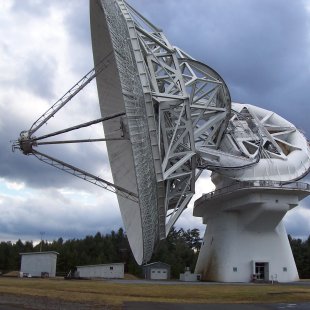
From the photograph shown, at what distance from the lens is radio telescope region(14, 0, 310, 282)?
30469 millimetres

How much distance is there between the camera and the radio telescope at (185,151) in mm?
30469

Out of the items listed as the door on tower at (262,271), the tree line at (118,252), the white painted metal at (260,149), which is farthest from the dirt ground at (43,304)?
the tree line at (118,252)

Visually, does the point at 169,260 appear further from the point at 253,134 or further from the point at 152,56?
the point at 152,56

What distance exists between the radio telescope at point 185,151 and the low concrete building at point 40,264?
18.2 metres

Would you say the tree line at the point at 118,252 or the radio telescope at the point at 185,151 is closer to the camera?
the radio telescope at the point at 185,151

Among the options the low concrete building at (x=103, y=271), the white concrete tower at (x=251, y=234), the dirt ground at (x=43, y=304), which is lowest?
the dirt ground at (x=43, y=304)

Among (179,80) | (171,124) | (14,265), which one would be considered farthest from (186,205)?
(14,265)

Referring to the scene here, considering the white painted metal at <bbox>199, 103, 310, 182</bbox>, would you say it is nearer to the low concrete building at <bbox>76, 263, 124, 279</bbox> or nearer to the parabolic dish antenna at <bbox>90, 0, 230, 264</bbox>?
the parabolic dish antenna at <bbox>90, 0, 230, 264</bbox>

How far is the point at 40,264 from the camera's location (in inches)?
2442

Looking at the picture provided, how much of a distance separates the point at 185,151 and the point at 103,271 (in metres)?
29.7

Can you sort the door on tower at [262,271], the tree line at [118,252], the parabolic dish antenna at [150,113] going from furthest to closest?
1. the tree line at [118,252]
2. the door on tower at [262,271]
3. the parabolic dish antenna at [150,113]

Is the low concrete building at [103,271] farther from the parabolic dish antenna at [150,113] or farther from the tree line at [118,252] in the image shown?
the tree line at [118,252]

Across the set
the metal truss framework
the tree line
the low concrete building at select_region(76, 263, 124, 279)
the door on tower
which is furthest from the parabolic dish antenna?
the tree line

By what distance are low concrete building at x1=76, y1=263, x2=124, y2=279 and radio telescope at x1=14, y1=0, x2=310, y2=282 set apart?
11.3 metres
